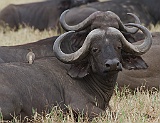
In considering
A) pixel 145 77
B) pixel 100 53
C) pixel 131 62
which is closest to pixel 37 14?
pixel 145 77

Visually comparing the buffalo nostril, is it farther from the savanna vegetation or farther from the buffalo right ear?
the buffalo right ear

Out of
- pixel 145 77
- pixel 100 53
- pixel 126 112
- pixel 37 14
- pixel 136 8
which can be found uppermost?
pixel 37 14

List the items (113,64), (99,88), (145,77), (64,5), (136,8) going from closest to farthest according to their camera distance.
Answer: (113,64) → (99,88) → (145,77) → (136,8) → (64,5)

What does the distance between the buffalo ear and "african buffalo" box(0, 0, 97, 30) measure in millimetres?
12848

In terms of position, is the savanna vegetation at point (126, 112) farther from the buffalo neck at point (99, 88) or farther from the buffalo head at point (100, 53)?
the buffalo head at point (100, 53)

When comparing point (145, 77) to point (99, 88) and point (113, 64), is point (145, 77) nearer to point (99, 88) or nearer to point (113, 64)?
point (99, 88)

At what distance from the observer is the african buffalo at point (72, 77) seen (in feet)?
23.5

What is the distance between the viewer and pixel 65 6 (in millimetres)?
21844

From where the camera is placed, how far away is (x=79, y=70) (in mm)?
7895

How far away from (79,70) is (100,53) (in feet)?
1.98

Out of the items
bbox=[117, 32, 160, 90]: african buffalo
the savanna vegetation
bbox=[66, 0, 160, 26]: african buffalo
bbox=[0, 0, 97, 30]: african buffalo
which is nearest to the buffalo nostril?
the savanna vegetation

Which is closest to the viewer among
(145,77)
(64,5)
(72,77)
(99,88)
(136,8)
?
(72,77)

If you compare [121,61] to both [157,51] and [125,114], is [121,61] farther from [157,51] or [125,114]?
[157,51]

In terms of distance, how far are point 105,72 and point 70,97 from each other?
22.6 inches
